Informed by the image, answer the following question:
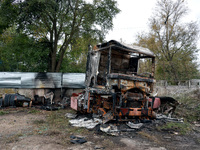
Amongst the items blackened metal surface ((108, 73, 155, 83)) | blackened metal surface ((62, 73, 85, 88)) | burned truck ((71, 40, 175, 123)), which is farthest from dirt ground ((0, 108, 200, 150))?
blackened metal surface ((62, 73, 85, 88))

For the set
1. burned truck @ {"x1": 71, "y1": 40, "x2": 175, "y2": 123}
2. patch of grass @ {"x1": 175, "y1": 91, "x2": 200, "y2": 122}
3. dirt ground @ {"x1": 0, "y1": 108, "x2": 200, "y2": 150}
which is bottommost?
dirt ground @ {"x1": 0, "y1": 108, "x2": 200, "y2": 150}

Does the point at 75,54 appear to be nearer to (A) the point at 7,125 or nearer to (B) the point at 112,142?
(A) the point at 7,125

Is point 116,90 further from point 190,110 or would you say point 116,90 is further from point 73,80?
point 73,80

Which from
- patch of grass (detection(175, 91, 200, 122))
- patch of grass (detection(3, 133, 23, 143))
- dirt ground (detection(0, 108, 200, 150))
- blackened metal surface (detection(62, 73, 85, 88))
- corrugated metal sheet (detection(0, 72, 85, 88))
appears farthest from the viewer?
blackened metal surface (detection(62, 73, 85, 88))

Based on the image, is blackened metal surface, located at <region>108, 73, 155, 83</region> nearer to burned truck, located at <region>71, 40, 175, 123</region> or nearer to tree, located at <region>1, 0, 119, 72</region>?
burned truck, located at <region>71, 40, 175, 123</region>

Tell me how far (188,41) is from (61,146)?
2240cm

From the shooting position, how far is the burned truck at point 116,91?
5910 millimetres

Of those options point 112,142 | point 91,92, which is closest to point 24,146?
point 112,142

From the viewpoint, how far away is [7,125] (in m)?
5.89

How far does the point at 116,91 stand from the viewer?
240 inches

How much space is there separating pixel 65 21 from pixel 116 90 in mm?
9392

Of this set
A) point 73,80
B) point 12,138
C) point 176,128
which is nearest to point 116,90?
point 176,128

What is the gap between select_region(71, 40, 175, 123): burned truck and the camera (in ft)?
19.4

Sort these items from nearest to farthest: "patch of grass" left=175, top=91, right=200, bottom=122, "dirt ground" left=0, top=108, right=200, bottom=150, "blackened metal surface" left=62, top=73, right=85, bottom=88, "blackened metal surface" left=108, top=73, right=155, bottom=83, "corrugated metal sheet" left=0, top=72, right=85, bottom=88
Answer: "dirt ground" left=0, top=108, right=200, bottom=150 → "blackened metal surface" left=108, top=73, right=155, bottom=83 → "patch of grass" left=175, top=91, right=200, bottom=122 → "corrugated metal sheet" left=0, top=72, right=85, bottom=88 → "blackened metal surface" left=62, top=73, right=85, bottom=88
